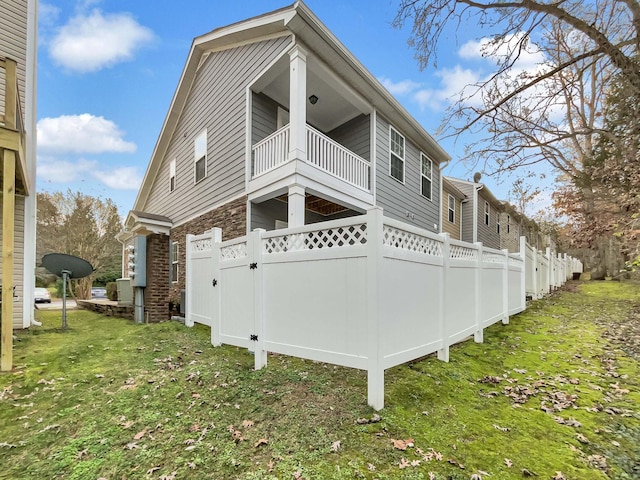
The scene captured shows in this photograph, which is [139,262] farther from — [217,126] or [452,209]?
[452,209]

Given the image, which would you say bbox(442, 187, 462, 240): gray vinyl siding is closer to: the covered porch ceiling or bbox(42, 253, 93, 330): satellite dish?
the covered porch ceiling

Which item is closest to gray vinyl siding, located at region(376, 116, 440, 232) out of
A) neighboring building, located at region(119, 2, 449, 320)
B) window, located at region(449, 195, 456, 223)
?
neighboring building, located at region(119, 2, 449, 320)

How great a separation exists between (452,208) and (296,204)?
13284 millimetres

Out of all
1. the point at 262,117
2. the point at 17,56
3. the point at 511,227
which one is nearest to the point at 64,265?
the point at 17,56

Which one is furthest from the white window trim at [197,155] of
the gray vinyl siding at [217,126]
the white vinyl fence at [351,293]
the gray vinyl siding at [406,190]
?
the white vinyl fence at [351,293]

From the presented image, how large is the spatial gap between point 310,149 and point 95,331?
6.50 m

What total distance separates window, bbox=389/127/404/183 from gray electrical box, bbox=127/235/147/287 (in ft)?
25.0

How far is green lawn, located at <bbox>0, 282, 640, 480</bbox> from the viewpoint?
8.27 feet

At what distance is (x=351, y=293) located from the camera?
3.40 meters

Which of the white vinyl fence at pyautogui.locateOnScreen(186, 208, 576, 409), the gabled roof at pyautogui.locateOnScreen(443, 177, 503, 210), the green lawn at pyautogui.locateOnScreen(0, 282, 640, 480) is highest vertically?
the gabled roof at pyautogui.locateOnScreen(443, 177, 503, 210)

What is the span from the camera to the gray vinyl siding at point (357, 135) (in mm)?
9742

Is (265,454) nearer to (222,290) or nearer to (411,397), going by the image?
(411,397)

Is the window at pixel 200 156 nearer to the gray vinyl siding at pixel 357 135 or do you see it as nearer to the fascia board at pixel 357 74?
the gray vinyl siding at pixel 357 135

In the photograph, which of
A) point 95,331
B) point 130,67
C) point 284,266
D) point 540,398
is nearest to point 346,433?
point 284,266
